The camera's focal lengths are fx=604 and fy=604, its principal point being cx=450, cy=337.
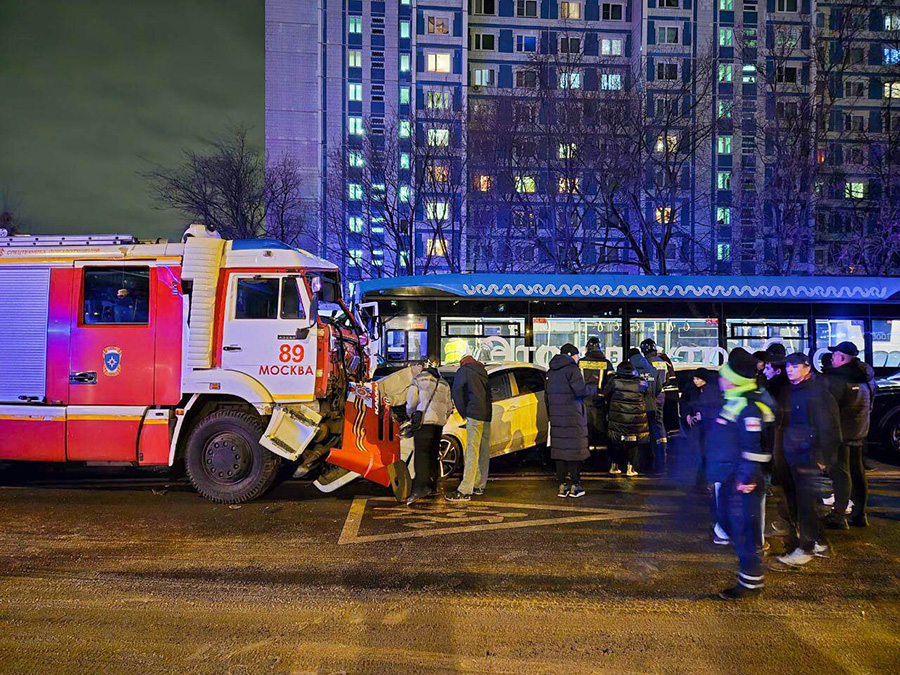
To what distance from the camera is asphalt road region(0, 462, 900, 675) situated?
371 cm

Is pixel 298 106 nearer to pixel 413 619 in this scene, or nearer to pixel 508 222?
Answer: pixel 508 222

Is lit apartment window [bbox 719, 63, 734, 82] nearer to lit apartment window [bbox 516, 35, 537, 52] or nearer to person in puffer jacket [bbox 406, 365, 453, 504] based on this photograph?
lit apartment window [bbox 516, 35, 537, 52]

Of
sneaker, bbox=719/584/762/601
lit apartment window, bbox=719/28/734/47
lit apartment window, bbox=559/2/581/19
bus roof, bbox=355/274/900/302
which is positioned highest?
lit apartment window, bbox=559/2/581/19

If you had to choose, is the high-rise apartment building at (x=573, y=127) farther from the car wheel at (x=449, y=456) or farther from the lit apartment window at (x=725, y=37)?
the car wheel at (x=449, y=456)

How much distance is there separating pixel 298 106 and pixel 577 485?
44312 mm

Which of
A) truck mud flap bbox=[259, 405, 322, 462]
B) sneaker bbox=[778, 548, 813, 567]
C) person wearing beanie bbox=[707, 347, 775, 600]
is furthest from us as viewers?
truck mud flap bbox=[259, 405, 322, 462]

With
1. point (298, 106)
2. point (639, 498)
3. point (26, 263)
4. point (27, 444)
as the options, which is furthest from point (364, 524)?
point (298, 106)

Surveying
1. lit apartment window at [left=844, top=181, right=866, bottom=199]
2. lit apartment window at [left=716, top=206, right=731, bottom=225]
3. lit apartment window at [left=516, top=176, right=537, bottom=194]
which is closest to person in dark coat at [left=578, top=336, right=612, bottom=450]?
lit apartment window at [left=516, top=176, right=537, bottom=194]

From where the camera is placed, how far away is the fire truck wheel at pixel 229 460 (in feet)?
24.0

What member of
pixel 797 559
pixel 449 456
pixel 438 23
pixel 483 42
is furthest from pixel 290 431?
pixel 483 42

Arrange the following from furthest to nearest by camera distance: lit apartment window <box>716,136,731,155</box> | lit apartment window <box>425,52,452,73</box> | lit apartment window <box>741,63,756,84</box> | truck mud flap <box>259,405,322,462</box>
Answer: lit apartment window <box>425,52,452,73</box>
lit apartment window <box>716,136,731,155</box>
lit apartment window <box>741,63,756,84</box>
truck mud flap <box>259,405,322,462</box>

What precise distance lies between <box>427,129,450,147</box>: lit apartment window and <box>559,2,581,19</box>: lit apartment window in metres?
26.7

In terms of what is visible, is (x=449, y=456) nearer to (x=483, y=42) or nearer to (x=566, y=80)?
(x=566, y=80)

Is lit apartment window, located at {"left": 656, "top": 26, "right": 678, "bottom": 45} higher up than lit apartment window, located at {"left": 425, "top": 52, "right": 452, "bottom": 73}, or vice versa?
lit apartment window, located at {"left": 656, "top": 26, "right": 678, "bottom": 45}
